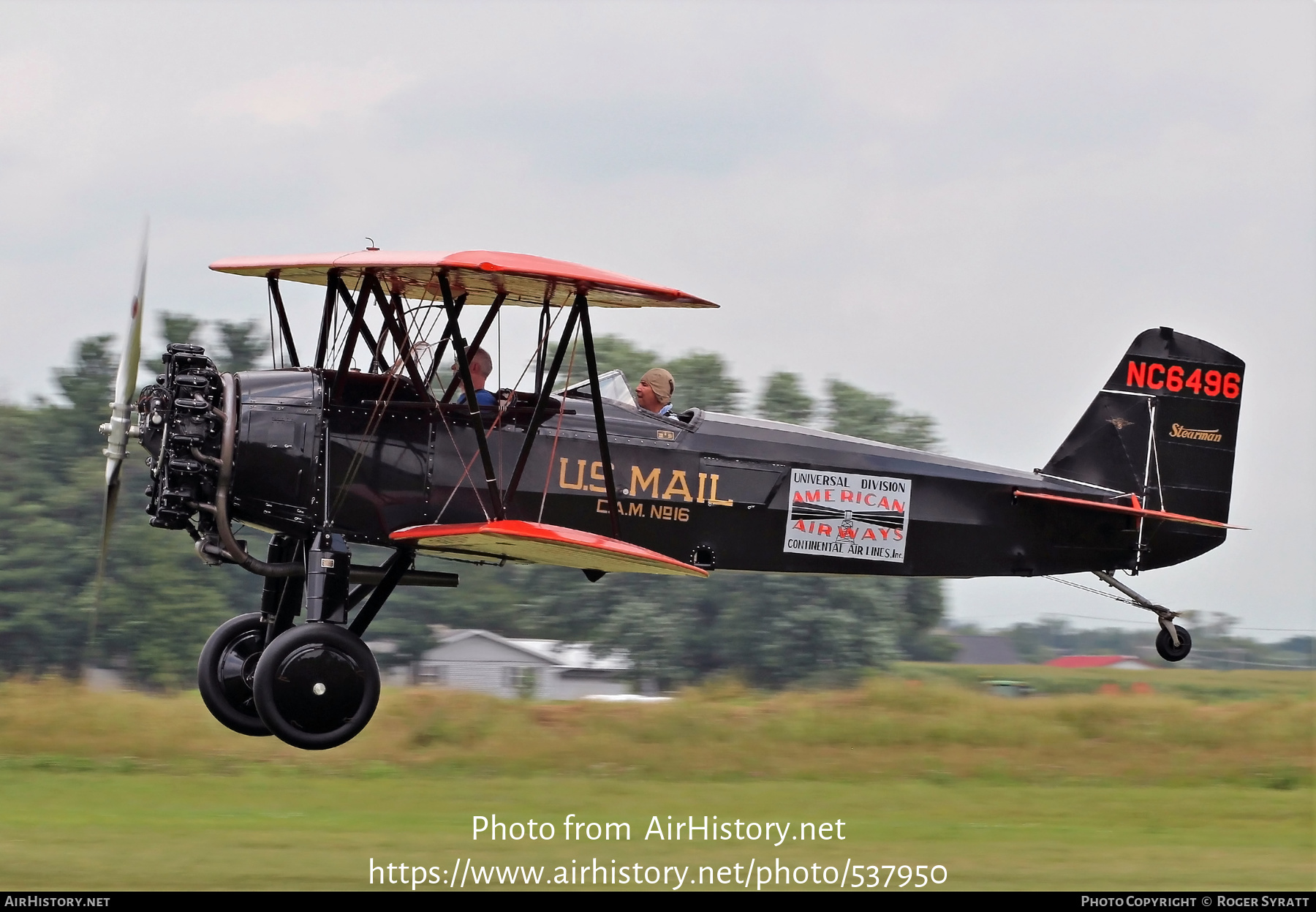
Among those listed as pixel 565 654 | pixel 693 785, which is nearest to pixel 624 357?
pixel 565 654

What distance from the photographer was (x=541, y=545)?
25.3ft

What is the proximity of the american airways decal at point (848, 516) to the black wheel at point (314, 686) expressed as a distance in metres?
2.88

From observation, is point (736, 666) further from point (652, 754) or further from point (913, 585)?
point (652, 754)

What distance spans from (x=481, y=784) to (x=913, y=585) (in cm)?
2164

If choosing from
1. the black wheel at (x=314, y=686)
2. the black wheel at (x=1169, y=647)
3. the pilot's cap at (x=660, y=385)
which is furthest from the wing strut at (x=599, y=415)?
the black wheel at (x=1169, y=647)

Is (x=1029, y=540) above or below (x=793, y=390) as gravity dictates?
below

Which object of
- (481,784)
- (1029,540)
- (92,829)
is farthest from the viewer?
(481,784)

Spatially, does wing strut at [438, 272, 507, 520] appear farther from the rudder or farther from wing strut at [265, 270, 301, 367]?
the rudder

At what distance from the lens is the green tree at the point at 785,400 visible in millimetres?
34531

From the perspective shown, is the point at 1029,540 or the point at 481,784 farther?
the point at 481,784

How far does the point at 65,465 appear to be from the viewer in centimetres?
3231

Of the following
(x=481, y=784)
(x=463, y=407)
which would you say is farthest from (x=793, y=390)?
(x=463, y=407)

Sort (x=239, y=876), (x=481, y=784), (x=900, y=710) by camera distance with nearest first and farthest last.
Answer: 1. (x=239, y=876)
2. (x=481, y=784)
3. (x=900, y=710)

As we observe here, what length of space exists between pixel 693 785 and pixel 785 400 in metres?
24.0
